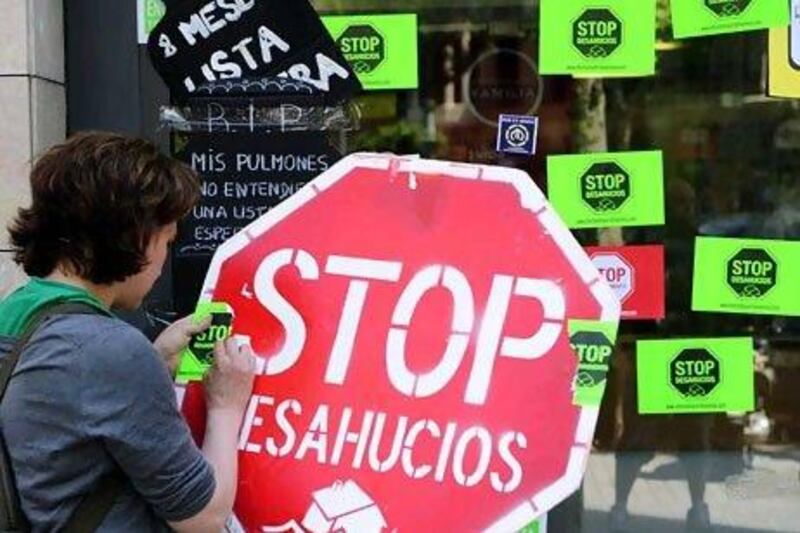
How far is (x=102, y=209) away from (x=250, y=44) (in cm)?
83

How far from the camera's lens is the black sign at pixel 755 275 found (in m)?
2.91

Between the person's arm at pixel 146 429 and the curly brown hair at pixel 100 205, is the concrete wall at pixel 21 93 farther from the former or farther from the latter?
the person's arm at pixel 146 429

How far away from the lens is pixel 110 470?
180 centimetres

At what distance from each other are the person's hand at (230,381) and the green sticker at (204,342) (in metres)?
0.04

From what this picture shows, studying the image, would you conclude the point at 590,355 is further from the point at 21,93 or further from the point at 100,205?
the point at 21,93

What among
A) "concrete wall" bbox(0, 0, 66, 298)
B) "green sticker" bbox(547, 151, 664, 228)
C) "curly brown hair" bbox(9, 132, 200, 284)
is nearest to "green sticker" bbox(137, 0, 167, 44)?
"concrete wall" bbox(0, 0, 66, 298)

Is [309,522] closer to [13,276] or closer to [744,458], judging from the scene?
[13,276]

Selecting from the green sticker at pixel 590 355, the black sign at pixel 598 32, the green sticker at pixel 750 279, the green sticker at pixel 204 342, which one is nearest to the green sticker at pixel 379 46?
the black sign at pixel 598 32

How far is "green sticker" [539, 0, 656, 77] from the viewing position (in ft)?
9.35

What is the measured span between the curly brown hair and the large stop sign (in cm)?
21

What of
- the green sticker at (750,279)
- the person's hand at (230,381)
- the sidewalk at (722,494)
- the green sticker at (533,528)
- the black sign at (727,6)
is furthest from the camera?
the sidewalk at (722,494)

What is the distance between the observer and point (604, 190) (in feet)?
9.52

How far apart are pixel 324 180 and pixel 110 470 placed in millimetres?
594

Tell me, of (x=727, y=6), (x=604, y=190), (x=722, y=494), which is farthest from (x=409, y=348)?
(x=722, y=494)
